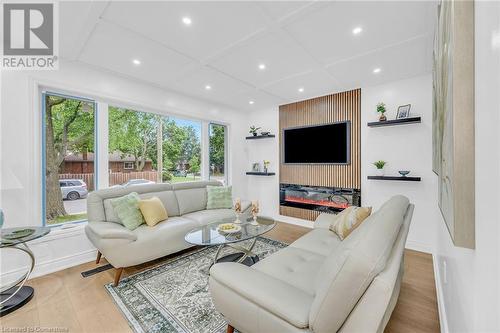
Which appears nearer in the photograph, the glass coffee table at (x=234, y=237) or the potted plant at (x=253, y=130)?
the glass coffee table at (x=234, y=237)

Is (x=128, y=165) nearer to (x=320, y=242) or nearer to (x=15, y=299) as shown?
(x=15, y=299)

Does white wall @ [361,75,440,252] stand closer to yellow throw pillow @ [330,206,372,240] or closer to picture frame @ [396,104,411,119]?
picture frame @ [396,104,411,119]

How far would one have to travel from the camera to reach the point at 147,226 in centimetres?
282

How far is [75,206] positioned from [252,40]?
3.29 meters

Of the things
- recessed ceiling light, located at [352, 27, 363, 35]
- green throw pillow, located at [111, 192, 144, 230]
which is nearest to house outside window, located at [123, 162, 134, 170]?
green throw pillow, located at [111, 192, 144, 230]

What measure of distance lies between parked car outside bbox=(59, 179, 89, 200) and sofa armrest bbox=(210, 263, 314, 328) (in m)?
2.79

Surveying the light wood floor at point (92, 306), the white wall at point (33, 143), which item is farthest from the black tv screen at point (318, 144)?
the white wall at point (33, 143)

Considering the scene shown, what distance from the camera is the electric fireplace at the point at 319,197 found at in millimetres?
3930

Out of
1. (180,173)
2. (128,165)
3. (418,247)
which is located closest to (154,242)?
(128,165)

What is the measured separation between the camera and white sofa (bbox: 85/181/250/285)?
7.53ft

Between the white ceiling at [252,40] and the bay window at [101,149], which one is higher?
the white ceiling at [252,40]

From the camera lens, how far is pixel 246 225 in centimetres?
289

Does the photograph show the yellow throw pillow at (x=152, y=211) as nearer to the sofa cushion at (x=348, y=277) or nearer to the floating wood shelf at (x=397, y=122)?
the sofa cushion at (x=348, y=277)

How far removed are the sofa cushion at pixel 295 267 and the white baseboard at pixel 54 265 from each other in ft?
8.09
